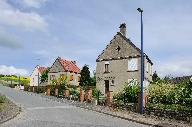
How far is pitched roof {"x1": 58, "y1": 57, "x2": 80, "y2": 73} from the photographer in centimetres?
7831

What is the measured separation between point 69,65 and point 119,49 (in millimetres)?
31258

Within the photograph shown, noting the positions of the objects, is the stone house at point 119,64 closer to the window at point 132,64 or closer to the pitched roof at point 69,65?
the window at point 132,64

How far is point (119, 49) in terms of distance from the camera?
51.9m

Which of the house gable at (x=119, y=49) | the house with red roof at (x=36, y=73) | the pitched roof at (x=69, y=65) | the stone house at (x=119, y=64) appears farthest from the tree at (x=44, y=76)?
the house gable at (x=119, y=49)

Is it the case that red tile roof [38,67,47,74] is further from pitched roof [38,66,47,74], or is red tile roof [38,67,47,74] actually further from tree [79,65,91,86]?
tree [79,65,91,86]

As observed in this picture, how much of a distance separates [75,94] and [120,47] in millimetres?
11042

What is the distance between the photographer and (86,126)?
62.4 ft

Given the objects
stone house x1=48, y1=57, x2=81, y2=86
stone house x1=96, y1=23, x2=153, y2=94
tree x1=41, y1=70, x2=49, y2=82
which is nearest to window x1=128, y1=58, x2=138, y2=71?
stone house x1=96, y1=23, x2=153, y2=94

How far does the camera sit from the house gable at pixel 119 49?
5041 centimetres

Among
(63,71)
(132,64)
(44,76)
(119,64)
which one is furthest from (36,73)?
(132,64)

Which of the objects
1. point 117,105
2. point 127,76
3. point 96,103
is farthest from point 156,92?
point 127,76

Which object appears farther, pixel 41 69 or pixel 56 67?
pixel 41 69

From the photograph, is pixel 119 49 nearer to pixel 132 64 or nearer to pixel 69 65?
pixel 132 64

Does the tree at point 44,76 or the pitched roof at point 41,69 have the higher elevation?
the pitched roof at point 41,69
